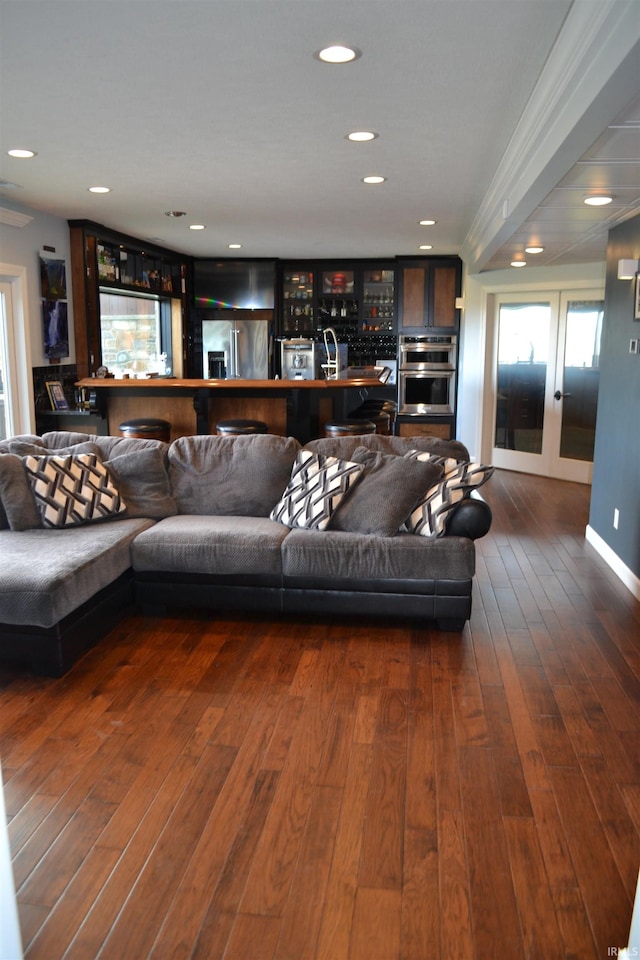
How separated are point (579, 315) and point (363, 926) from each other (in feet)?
24.8

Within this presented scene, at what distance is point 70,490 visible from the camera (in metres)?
4.30

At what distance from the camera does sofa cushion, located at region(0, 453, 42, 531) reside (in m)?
4.21

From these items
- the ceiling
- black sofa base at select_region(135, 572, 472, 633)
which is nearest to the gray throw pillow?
black sofa base at select_region(135, 572, 472, 633)

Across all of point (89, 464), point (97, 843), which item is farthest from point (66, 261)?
point (97, 843)

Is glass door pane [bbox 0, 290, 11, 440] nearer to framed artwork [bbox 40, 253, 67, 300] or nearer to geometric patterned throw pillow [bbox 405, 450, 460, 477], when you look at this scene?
framed artwork [bbox 40, 253, 67, 300]

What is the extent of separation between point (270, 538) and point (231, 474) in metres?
0.79

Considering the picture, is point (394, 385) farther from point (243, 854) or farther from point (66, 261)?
point (243, 854)

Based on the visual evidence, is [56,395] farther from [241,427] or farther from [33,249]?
[241,427]

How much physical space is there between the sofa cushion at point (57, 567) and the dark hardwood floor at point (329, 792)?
335mm

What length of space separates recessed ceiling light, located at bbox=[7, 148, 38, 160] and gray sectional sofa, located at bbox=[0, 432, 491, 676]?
178 cm

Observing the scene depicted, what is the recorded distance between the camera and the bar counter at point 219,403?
21.4ft

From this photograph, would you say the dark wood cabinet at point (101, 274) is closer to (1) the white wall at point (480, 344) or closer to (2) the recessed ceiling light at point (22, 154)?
(2) the recessed ceiling light at point (22, 154)

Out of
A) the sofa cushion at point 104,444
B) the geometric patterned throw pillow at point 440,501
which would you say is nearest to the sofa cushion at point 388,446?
the geometric patterned throw pillow at point 440,501

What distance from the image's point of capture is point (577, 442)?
28.0ft
